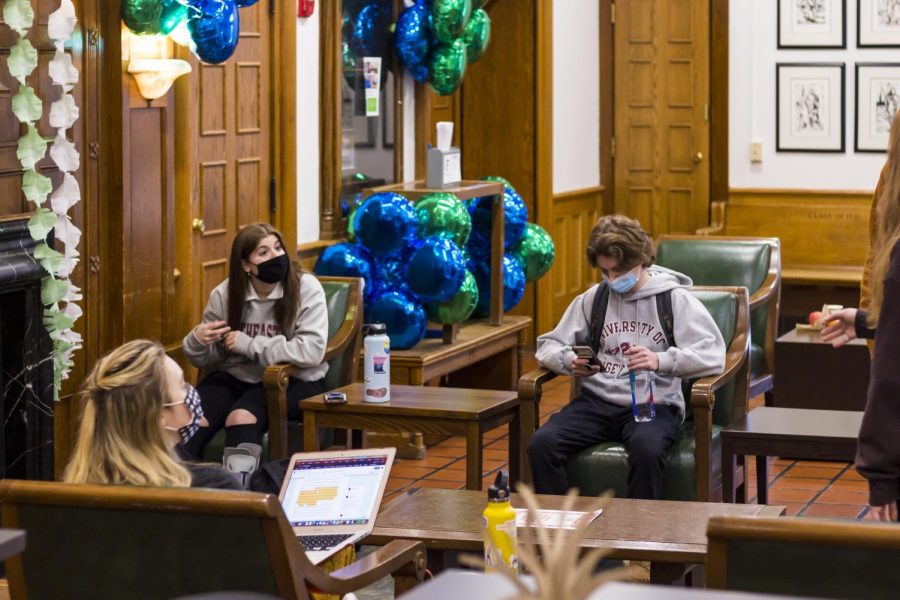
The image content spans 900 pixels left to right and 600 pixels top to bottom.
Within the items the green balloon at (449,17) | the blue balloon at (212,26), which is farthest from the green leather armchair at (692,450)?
the green balloon at (449,17)

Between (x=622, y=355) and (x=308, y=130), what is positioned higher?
(x=308, y=130)

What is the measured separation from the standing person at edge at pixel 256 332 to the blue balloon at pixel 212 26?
676 millimetres

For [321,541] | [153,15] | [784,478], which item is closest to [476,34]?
[153,15]

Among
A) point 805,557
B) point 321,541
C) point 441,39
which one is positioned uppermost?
point 441,39

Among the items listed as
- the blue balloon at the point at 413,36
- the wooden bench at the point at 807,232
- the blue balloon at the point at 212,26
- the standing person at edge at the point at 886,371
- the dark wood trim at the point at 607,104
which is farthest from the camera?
the dark wood trim at the point at 607,104

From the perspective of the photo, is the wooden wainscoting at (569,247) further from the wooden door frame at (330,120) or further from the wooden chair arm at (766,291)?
the wooden chair arm at (766,291)

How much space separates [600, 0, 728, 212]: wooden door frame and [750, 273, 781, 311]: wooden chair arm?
3.52m

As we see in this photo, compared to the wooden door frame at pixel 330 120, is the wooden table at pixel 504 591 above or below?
below

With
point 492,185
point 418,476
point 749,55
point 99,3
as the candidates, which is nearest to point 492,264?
point 492,185

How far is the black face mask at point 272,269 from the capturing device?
527cm

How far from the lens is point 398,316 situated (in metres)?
6.32

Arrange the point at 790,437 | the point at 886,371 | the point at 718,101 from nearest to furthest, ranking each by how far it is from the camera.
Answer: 1. the point at 886,371
2. the point at 790,437
3. the point at 718,101

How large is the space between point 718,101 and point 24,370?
19.5 feet

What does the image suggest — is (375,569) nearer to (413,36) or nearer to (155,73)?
(155,73)
